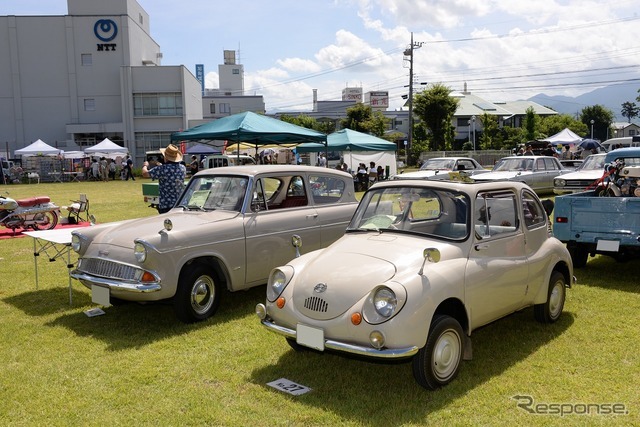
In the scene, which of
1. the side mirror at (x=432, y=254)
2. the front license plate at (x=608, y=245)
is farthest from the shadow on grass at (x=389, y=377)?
the front license plate at (x=608, y=245)

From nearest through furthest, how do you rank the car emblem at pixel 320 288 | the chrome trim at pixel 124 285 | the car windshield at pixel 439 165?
the car emblem at pixel 320 288 → the chrome trim at pixel 124 285 → the car windshield at pixel 439 165

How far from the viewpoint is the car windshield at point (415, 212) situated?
5.02 meters

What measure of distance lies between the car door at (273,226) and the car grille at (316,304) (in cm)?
224

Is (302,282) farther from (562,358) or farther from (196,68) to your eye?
(196,68)

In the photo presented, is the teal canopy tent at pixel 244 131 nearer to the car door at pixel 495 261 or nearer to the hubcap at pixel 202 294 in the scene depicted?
the hubcap at pixel 202 294

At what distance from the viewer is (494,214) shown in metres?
5.31

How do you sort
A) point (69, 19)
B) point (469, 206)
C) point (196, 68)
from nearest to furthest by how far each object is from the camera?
point (469, 206)
point (69, 19)
point (196, 68)

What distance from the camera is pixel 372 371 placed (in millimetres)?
4785

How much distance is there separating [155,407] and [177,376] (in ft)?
1.93

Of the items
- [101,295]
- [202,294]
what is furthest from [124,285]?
[202,294]

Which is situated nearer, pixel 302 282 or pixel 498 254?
pixel 302 282

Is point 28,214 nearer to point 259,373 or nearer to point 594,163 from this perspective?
point 259,373

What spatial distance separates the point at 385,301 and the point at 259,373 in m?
1.48

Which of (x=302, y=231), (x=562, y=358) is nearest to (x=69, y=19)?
(x=302, y=231)
